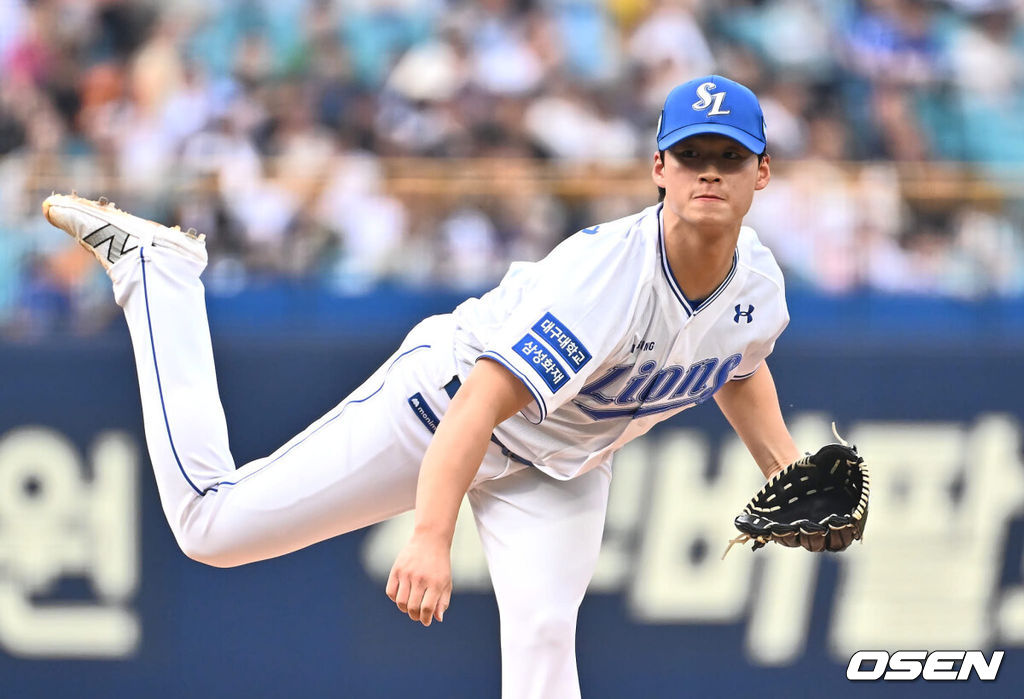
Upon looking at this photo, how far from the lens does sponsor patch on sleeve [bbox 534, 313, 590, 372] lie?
3.39 metres

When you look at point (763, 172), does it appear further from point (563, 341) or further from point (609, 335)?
point (563, 341)

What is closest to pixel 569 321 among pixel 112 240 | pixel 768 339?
pixel 768 339

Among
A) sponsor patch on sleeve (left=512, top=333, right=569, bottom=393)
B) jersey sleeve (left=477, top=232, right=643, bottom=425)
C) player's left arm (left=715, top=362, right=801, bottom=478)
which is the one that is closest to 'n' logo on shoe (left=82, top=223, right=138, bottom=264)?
jersey sleeve (left=477, top=232, right=643, bottom=425)

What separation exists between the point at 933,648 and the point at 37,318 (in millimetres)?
3921

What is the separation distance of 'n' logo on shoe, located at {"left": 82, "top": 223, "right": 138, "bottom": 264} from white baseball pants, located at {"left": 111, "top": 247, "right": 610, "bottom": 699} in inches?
3.2

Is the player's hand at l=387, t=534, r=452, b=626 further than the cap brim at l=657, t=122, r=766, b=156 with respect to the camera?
No

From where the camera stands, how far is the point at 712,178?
3396 millimetres

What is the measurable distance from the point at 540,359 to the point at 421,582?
1.91 ft

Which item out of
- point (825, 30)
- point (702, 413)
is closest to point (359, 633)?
point (702, 413)

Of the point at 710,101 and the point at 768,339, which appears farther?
the point at 768,339

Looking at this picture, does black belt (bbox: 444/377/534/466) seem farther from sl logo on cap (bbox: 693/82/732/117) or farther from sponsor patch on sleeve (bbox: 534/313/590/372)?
sl logo on cap (bbox: 693/82/732/117)

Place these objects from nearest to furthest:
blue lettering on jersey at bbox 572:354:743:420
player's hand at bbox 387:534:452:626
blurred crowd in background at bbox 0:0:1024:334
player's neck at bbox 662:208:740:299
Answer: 1. player's hand at bbox 387:534:452:626
2. player's neck at bbox 662:208:740:299
3. blue lettering on jersey at bbox 572:354:743:420
4. blurred crowd in background at bbox 0:0:1024:334

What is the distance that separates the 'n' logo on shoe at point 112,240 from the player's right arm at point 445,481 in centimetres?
129

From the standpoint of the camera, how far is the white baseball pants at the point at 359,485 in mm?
3836
